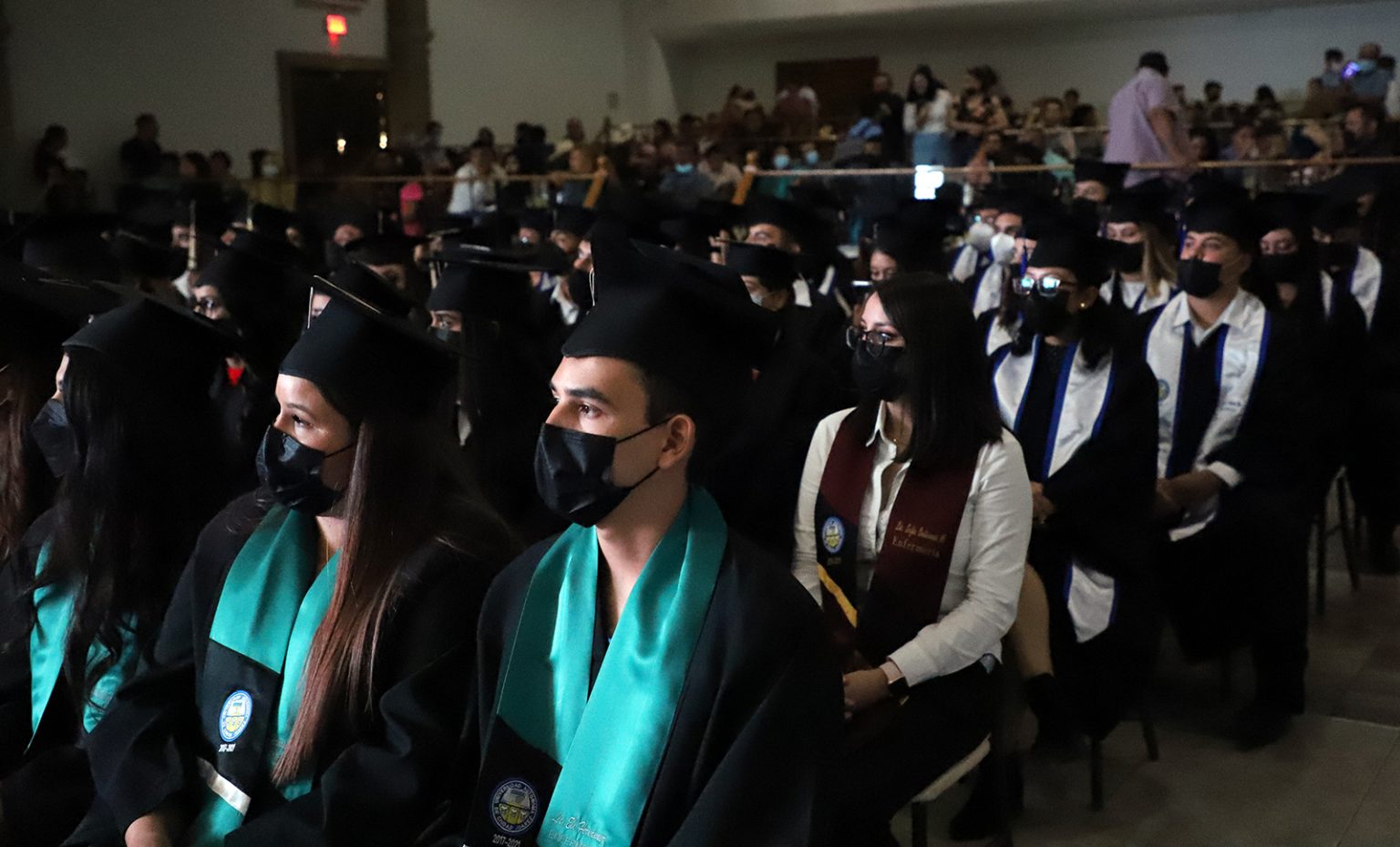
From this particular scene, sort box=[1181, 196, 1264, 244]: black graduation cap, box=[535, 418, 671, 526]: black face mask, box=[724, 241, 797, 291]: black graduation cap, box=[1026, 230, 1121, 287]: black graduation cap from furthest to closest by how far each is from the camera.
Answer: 1. box=[724, 241, 797, 291]: black graduation cap
2. box=[1181, 196, 1264, 244]: black graduation cap
3. box=[1026, 230, 1121, 287]: black graduation cap
4. box=[535, 418, 671, 526]: black face mask

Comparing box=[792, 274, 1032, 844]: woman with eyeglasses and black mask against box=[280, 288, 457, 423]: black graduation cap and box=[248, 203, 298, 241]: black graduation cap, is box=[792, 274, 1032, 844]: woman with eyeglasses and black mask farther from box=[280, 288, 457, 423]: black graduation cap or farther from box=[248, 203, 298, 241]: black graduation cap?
box=[248, 203, 298, 241]: black graduation cap

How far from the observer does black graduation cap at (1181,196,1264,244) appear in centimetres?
464

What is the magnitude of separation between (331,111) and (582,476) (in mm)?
17302

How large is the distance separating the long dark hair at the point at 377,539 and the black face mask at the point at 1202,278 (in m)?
2.95

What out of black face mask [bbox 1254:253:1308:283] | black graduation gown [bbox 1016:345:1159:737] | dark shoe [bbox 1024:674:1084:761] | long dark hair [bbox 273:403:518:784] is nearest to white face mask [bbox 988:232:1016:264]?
black face mask [bbox 1254:253:1308:283]

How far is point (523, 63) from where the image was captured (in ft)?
68.9

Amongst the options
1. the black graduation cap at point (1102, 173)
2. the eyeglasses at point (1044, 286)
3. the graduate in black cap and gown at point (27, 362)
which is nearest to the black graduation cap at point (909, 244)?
the eyeglasses at point (1044, 286)

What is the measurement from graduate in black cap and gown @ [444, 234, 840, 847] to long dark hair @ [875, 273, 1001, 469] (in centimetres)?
88

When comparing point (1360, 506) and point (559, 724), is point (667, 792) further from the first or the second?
point (1360, 506)

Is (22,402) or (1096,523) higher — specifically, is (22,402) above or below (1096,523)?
above

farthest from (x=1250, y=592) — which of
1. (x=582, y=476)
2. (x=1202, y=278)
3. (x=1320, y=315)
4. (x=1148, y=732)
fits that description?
(x=582, y=476)

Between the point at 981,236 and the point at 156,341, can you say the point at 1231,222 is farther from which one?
the point at 156,341

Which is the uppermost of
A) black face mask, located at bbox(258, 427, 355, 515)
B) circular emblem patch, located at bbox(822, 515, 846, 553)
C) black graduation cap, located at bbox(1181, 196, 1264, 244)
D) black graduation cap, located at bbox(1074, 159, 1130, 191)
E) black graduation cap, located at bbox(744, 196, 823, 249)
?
black graduation cap, located at bbox(1074, 159, 1130, 191)

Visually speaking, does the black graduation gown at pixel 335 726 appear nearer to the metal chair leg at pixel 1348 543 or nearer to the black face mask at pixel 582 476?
the black face mask at pixel 582 476
